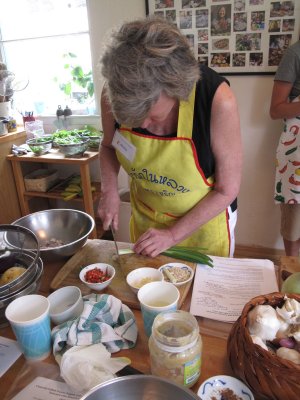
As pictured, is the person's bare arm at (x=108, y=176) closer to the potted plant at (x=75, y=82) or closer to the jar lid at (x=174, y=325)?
the jar lid at (x=174, y=325)

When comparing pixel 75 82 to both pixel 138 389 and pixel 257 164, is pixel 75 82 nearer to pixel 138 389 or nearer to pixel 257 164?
pixel 257 164

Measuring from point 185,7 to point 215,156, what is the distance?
1451mm

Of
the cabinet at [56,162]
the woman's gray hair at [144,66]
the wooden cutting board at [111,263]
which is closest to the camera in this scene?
the woman's gray hair at [144,66]

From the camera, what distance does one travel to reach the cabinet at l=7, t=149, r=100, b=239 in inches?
89.4

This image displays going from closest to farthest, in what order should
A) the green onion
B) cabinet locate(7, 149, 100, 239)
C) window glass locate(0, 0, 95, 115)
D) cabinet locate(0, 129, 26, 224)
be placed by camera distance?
the green onion, cabinet locate(7, 149, 100, 239), cabinet locate(0, 129, 26, 224), window glass locate(0, 0, 95, 115)

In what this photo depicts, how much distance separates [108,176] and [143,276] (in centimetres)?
51

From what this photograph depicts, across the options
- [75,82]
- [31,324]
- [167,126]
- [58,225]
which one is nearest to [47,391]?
[31,324]

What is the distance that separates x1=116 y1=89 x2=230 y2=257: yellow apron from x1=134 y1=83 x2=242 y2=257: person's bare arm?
0.18 feet

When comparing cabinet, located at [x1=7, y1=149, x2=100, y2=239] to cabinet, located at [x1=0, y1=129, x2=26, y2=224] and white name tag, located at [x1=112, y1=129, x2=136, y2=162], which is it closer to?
cabinet, located at [x1=0, y1=129, x2=26, y2=224]

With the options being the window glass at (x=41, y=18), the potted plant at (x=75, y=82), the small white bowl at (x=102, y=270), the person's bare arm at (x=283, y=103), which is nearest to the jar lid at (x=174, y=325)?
the small white bowl at (x=102, y=270)

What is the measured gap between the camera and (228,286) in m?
0.92

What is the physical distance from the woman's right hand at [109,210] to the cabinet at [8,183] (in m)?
1.46

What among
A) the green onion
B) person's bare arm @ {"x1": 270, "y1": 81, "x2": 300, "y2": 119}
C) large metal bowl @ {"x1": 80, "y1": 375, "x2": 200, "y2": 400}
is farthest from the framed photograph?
large metal bowl @ {"x1": 80, "y1": 375, "x2": 200, "y2": 400}

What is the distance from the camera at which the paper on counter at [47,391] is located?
0.64m
